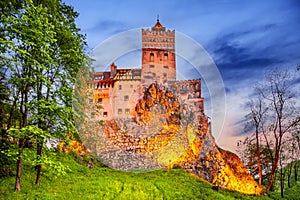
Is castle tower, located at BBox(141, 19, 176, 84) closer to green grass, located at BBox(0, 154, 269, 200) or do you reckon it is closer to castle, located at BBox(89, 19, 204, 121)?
castle, located at BBox(89, 19, 204, 121)

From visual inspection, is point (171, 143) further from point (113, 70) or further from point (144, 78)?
point (113, 70)

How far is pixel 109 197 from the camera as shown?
46.5 feet

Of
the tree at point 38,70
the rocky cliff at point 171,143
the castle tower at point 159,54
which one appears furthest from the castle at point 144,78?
the tree at point 38,70

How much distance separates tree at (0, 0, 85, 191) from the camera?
39.2 feet

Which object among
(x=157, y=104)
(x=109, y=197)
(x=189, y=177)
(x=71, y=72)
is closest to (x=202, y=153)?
(x=189, y=177)

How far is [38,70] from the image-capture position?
1307 cm

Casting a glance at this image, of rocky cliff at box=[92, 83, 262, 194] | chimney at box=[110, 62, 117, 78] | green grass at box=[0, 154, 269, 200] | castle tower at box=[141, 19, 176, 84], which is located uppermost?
castle tower at box=[141, 19, 176, 84]

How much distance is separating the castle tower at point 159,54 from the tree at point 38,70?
7925mm

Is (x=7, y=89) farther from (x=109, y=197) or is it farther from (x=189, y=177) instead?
(x=189, y=177)

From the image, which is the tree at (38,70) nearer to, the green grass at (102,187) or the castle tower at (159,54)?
the green grass at (102,187)

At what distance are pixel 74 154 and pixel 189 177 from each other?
9.47 metres

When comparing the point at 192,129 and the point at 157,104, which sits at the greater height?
the point at 157,104

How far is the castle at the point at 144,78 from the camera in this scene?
882 inches

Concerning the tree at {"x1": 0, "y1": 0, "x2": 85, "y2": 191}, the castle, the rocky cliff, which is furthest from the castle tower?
the tree at {"x1": 0, "y1": 0, "x2": 85, "y2": 191}
